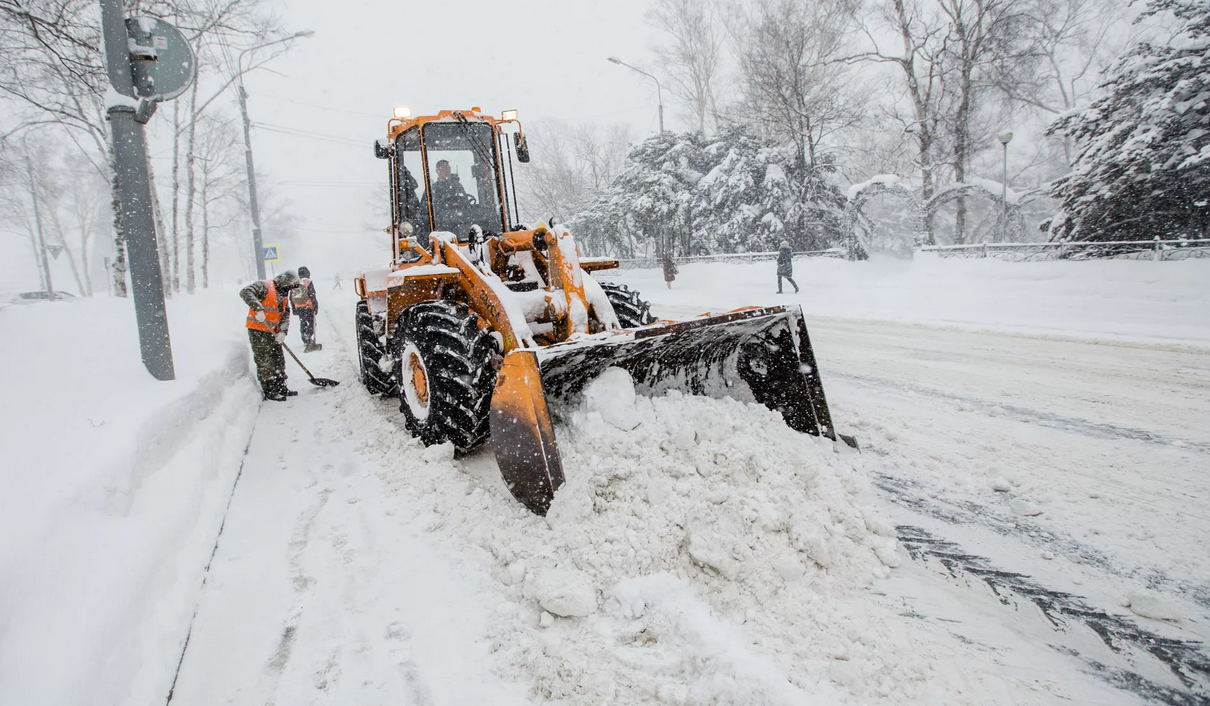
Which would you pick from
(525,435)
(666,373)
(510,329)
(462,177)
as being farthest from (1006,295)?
(525,435)

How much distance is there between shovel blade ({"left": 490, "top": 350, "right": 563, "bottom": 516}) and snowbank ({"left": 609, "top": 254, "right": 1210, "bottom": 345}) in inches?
335

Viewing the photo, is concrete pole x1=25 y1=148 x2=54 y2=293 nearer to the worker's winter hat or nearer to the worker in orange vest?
the worker's winter hat

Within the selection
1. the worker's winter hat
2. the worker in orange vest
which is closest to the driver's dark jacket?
the worker in orange vest

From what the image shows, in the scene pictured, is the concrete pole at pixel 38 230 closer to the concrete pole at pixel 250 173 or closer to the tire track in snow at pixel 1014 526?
the concrete pole at pixel 250 173

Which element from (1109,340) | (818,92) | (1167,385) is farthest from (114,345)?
(818,92)

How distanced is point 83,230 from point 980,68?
165ft

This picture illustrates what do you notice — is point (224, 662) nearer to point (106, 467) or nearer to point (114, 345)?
point (106, 467)

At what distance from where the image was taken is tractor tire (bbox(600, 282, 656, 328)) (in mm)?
4695

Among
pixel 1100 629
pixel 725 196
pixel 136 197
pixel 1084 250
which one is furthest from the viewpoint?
pixel 725 196

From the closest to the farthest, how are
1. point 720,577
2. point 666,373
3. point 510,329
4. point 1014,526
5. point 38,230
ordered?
point 720,577 < point 1014,526 < point 510,329 < point 666,373 < point 38,230

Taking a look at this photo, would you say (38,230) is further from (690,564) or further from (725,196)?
(690,564)

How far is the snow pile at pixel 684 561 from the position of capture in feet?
6.93

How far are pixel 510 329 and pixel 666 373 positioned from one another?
3.61 feet

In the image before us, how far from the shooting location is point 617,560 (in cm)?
263
